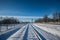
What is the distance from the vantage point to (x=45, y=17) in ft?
465

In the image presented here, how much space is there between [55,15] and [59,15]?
18.1 feet

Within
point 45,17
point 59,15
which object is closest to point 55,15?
point 59,15

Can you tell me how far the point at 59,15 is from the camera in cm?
11050

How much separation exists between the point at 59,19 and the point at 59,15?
390 centimetres

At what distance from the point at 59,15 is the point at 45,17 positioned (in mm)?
32649

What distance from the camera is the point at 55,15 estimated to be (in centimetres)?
10744

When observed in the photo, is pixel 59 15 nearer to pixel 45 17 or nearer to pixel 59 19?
pixel 59 19

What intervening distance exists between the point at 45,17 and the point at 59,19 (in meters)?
32.8

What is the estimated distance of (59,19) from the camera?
11044 cm

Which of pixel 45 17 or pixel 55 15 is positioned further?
pixel 45 17

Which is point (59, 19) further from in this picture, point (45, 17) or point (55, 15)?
point (45, 17)

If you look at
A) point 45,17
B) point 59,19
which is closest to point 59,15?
point 59,19

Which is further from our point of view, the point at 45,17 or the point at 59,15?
the point at 45,17
